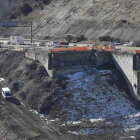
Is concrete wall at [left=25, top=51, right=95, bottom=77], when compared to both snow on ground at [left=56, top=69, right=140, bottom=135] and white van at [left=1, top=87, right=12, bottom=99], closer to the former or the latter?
snow on ground at [left=56, top=69, right=140, bottom=135]

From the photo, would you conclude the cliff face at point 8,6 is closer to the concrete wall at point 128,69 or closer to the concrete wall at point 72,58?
the concrete wall at point 72,58

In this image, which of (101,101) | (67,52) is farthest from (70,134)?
(67,52)

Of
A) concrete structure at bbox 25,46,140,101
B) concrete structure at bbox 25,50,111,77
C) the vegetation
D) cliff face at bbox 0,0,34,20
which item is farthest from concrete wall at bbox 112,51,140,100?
cliff face at bbox 0,0,34,20

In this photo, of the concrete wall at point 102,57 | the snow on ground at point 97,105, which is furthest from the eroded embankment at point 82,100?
the concrete wall at point 102,57

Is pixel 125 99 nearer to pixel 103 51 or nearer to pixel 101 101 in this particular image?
pixel 101 101

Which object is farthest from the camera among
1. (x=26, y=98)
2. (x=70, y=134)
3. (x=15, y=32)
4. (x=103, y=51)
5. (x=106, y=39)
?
(x=15, y=32)

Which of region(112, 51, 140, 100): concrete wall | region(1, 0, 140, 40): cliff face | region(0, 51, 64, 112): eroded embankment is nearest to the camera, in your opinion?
region(0, 51, 64, 112): eroded embankment

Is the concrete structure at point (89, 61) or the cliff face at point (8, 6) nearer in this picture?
the concrete structure at point (89, 61)
